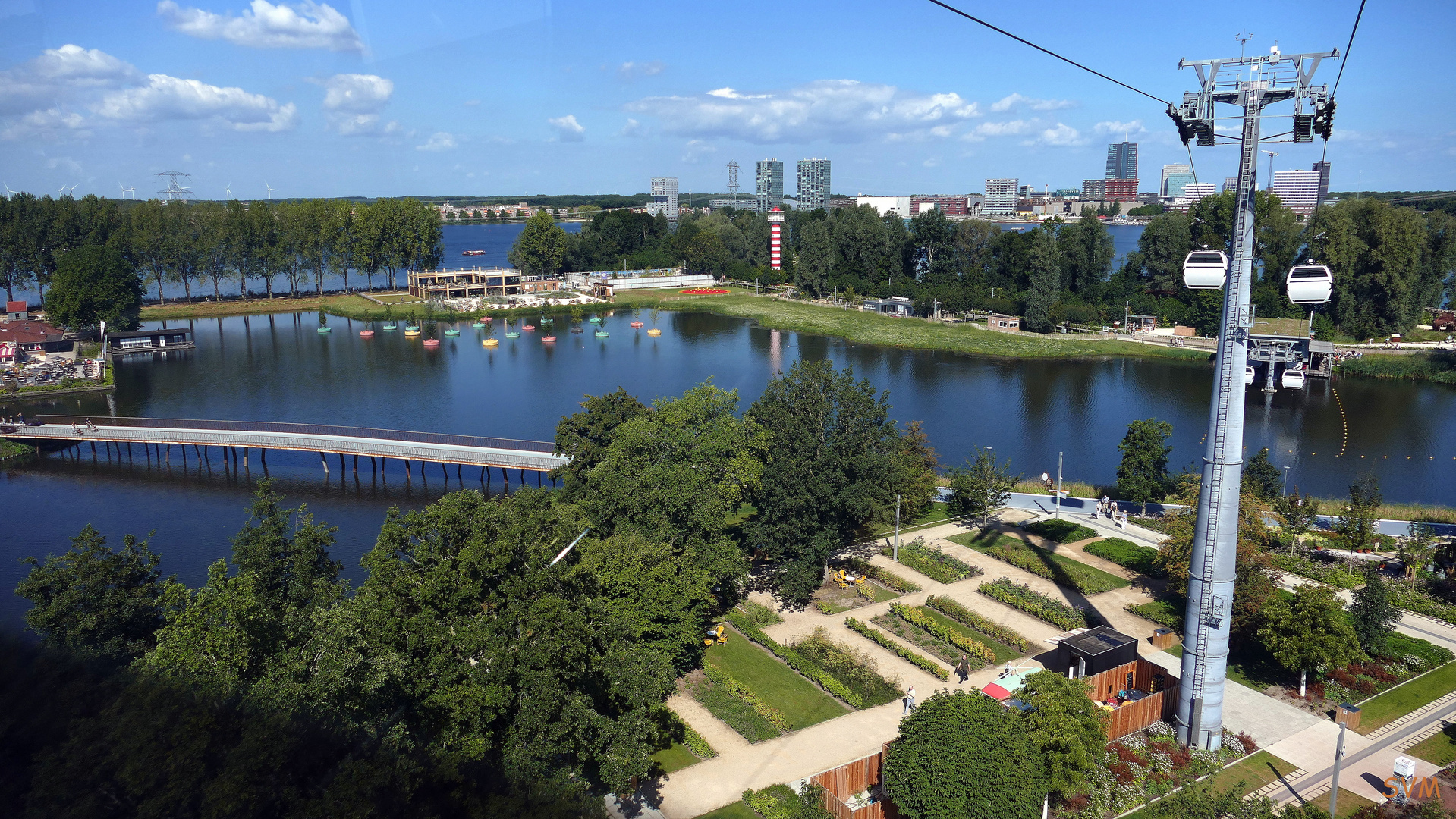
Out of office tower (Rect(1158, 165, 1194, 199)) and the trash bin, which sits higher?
office tower (Rect(1158, 165, 1194, 199))

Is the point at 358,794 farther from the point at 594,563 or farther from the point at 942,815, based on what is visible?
the point at 594,563

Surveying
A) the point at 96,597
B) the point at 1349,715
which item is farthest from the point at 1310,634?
the point at 96,597

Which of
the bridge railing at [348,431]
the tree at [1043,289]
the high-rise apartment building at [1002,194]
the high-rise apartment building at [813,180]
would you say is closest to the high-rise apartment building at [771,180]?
the high-rise apartment building at [813,180]

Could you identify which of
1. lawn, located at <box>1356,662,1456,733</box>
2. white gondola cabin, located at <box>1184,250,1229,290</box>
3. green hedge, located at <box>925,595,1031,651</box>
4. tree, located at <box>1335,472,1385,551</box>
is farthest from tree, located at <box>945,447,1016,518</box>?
white gondola cabin, located at <box>1184,250,1229,290</box>

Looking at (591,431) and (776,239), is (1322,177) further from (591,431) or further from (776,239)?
(776,239)

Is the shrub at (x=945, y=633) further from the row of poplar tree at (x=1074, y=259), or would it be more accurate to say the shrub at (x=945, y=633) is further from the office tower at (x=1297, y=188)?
the office tower at (x=1297, y=188)

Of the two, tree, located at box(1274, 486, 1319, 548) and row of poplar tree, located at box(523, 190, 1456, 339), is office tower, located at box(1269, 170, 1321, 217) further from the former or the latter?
tree, located at box(1274, 486, 1319, 548)
